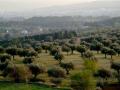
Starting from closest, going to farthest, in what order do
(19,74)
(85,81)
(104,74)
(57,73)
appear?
(85,81)
(19,74)
(104,74)
(57,73)

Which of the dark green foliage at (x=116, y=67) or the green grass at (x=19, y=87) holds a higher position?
the dark green foliage at (x=116, y=67)

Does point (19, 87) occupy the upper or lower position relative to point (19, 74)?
lower

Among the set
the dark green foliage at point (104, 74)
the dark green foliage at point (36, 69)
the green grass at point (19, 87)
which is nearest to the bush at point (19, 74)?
the dark green foliage at point (36, 69)

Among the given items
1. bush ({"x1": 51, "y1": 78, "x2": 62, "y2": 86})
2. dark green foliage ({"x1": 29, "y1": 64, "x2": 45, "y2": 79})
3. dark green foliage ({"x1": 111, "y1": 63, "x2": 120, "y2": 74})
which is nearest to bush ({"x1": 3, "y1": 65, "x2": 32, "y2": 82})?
dark green foliage ({"x1": 29, "y1": 64, "x2": 45, "y2": 79})

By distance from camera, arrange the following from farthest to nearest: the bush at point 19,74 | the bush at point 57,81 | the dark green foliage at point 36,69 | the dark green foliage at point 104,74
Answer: the dark green foliage at point 36,69, the dark green foliage at point 104,74, the bush at point 19,74, the bush at point 57,81

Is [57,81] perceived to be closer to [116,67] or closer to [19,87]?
[19,87]

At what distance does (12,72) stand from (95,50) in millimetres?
49452

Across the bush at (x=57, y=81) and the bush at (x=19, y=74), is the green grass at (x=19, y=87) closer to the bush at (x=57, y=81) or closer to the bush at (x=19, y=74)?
the bush at (x=19, y=74)

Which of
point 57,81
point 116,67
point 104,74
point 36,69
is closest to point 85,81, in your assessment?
point 57,81

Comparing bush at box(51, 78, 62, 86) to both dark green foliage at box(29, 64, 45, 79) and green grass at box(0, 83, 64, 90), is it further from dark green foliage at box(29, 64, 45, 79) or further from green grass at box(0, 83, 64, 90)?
dark green foliage at box(29, 64, 45, 79)

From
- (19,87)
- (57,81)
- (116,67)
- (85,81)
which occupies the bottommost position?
(19,87)

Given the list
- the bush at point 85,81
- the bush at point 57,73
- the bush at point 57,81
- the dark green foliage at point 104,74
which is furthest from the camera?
the bush at point 57,73

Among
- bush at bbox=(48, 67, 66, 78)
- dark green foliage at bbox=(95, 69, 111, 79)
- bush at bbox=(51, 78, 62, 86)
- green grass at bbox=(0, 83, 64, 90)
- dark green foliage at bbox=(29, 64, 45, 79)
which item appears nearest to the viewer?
green grass at bbox=(0, 83, 64, 90)

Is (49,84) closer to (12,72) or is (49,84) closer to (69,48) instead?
(12,72)
